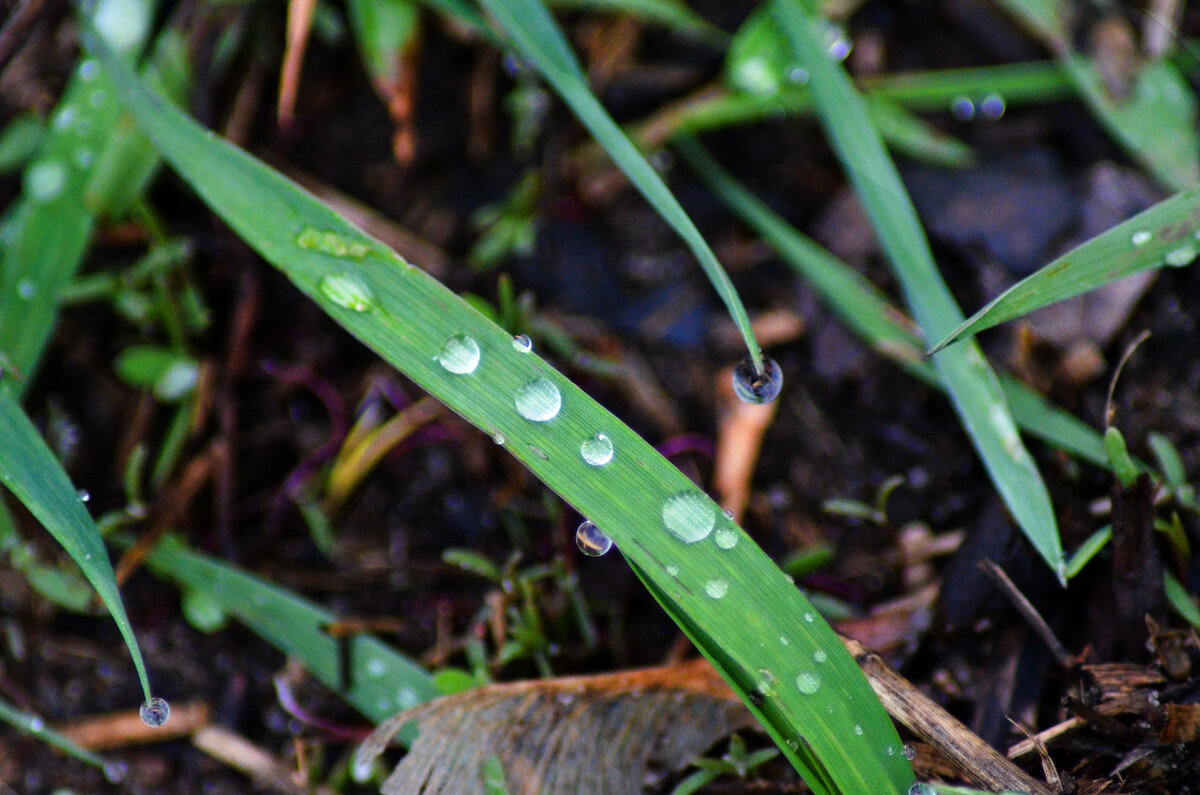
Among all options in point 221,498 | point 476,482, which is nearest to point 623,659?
point 476,482

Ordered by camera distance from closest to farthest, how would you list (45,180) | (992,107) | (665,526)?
1. (665,526)
2. (45,180)
3. (992,107)

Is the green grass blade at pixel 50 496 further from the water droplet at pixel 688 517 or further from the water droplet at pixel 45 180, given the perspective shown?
the water droplet at pixel 688 517

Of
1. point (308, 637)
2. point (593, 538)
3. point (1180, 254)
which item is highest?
point (1180, 254)

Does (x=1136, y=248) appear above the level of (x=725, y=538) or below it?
above

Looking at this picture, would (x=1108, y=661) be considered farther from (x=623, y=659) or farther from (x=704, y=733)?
(x=623, y=659)

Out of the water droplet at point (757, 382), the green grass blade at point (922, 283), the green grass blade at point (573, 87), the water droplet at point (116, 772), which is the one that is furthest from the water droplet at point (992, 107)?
the water droplet at point (116, 772)

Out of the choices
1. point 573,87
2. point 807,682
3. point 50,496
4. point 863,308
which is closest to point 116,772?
point 50,496

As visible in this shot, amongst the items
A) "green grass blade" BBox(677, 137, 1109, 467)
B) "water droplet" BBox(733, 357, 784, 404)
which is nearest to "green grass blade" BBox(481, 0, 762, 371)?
"water droplet" BBox(733, 357, 784, 404)

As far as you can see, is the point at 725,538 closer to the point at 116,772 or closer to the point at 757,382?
the point at 757,382

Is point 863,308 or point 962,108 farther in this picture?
point 962,108
